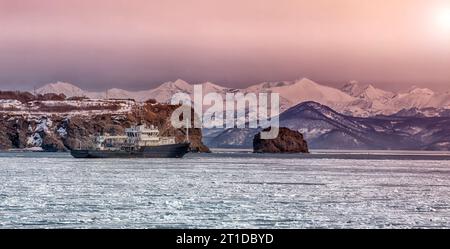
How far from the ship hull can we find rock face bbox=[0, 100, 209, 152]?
139 ft

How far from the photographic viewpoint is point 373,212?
19.7 m

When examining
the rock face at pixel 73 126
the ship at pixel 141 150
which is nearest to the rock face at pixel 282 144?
the rock face at pixel 73 126

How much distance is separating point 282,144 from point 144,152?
190ft

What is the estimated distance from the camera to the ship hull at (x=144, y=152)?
8344 cm

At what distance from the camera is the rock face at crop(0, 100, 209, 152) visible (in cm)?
13325

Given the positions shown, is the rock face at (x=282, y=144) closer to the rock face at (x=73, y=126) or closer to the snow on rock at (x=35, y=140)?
the rock face at (x=73, y=126)

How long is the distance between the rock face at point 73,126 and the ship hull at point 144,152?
42.3m

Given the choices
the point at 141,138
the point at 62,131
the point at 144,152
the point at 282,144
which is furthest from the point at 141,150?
the point at 62,131

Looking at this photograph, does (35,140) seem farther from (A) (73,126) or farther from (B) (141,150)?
(B) (141,150)

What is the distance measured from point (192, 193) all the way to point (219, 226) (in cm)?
927
